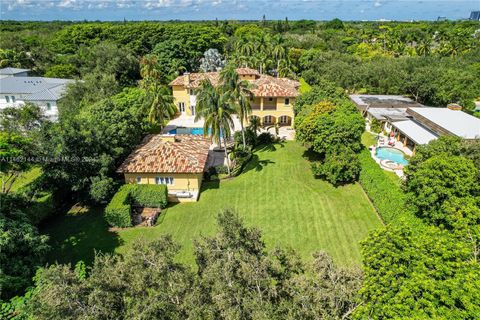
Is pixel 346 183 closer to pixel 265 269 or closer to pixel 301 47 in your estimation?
pixel 265 269

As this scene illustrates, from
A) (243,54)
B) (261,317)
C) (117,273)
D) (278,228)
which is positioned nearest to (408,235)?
(261,317)

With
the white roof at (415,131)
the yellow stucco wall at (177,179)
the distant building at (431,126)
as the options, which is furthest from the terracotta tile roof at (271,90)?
the yellow stucco wall at (177,179)

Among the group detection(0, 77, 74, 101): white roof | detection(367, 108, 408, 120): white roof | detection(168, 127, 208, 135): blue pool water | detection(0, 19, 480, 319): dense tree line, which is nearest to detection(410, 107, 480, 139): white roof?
Result: detection(367, 108, 408, 120): white roof

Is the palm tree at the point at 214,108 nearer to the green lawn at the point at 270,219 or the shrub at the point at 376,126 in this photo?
the green lawn at the point at 270,219

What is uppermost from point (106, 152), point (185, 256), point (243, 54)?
point (243, 54)

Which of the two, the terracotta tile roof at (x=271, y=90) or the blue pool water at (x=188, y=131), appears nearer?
the terracotta tile roof at (x=271, y=90)

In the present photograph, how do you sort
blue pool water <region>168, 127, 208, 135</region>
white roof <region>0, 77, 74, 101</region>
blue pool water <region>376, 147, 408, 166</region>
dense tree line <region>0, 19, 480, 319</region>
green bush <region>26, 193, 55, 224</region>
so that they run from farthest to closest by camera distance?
white roof <region>0, 77, 74, 101</region> → blue pool water <region>168, 127, 208, 135</region> → blue pool water <region>376, 147, 408, 166</region> → green bush <region>26, 193, 55, 224</region> → dense tree line <region>0, 19, 480, 319</region>

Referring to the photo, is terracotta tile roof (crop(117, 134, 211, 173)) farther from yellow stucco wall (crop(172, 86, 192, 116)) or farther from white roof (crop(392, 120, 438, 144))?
white roof (crop(392, 120, 438, 144))
